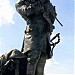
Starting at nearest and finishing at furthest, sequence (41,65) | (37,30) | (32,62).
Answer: (32,62) → (41,65) → (37,30)

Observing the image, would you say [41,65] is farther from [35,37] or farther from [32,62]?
[35,37]

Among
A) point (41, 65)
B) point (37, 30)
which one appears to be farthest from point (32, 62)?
point (37, 30)

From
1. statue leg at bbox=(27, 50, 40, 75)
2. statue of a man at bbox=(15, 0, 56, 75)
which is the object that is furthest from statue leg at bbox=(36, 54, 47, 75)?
statue leg at bbox=(27, 50, 40, 75)

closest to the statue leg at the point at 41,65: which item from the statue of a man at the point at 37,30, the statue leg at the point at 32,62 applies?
the statue of a man at the point at 37,30

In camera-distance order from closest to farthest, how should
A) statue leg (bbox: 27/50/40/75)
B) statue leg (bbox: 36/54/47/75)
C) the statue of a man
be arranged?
statue leg (bbox: 27/50/40/75) → the statue of a man → statue leg (bbox: 36/54/47/75)

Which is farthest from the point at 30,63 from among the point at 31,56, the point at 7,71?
the point at 7,71

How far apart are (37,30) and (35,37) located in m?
0.27

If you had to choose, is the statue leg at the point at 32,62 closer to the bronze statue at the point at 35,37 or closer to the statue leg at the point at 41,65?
the bronze statue at the point at 35,37

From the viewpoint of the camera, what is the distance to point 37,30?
1240cm

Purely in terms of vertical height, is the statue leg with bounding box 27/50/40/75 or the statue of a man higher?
the statue of a man

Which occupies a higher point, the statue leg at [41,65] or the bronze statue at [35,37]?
the bronze statue at [35,37]

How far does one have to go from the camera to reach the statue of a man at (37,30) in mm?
12188

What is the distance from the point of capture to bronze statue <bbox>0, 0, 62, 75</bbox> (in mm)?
12227

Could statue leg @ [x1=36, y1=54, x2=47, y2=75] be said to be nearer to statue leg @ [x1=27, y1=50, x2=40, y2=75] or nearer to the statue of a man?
the statue of a man
